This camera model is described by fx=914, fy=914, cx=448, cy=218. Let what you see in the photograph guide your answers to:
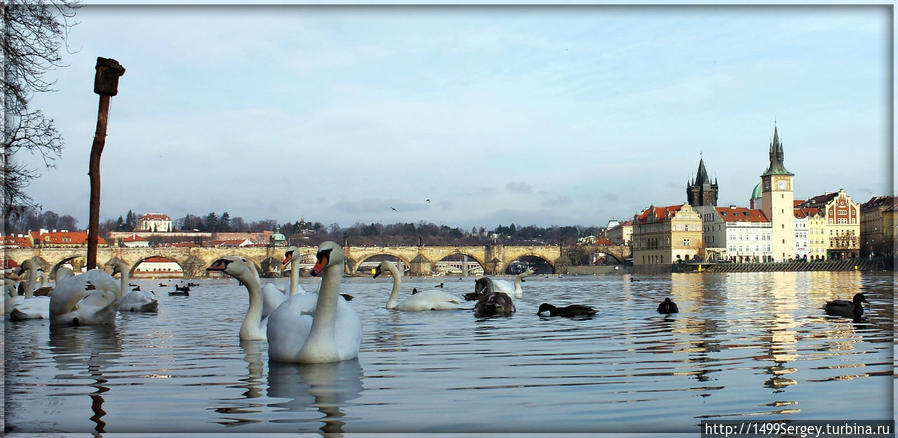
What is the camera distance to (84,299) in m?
13.5

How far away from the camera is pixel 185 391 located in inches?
257

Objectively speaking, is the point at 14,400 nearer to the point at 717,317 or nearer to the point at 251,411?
the point at 251,411

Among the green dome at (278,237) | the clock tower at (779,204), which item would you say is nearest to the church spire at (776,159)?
the clock tower at (779,204)

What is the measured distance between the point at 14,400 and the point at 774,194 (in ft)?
423

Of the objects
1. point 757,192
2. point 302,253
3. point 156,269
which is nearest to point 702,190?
point 757,192

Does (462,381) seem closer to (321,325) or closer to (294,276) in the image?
(321,325)

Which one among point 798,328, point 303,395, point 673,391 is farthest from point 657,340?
point 303,395

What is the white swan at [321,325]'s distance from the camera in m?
7.35

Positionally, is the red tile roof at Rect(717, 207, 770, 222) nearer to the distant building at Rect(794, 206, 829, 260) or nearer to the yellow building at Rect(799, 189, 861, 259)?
the distant building at Rect(794, 206, 829, 260)

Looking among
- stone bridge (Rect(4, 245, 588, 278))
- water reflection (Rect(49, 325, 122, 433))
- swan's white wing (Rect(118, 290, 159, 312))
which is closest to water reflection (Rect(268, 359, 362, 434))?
water reflection (Rect(49, 325, 122, 433))

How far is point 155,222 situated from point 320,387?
17697 cm

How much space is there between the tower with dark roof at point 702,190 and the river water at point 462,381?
13374 centimetres

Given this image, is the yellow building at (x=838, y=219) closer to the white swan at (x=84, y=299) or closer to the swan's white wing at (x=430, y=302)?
the swan's white wing at (x=430, y=302)

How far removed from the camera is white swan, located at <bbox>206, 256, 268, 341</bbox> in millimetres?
9430
